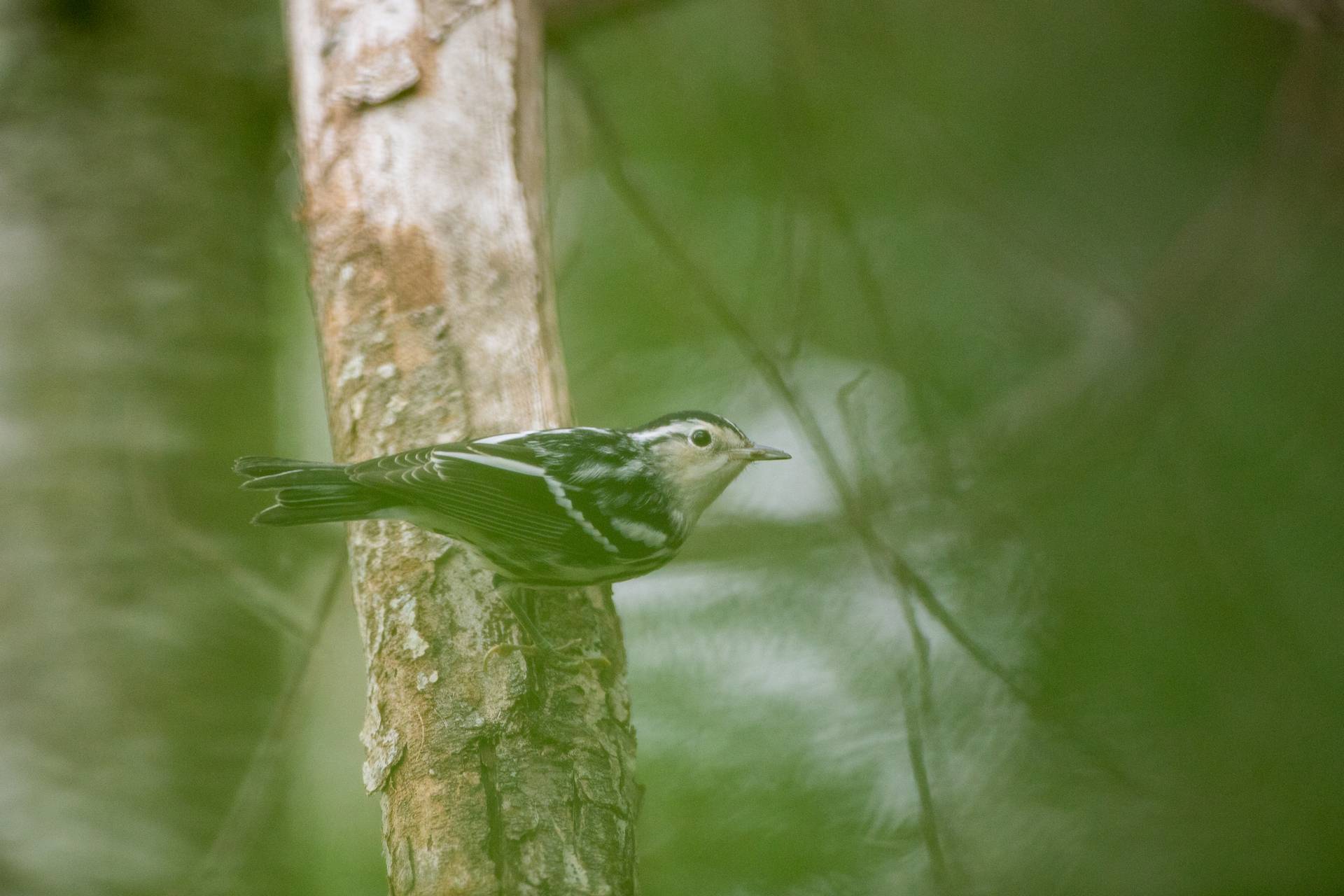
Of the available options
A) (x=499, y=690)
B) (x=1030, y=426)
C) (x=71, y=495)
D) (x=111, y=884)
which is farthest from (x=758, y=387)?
(x=111, y=884)

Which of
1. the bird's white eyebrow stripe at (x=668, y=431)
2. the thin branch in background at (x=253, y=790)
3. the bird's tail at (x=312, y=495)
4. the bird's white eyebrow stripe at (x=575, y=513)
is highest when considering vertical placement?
the bird's white eyebrow stripe at (x=668, y=431)

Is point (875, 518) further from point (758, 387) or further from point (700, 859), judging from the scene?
point (700, 859)

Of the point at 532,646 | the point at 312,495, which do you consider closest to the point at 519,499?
the point at 532,646

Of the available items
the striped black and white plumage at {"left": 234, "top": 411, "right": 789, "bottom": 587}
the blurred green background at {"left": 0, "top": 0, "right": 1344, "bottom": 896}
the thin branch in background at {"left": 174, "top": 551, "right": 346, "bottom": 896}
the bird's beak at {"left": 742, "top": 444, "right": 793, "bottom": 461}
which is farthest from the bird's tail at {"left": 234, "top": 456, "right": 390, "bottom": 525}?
the bird's beak at {"left": 742, "top": 444, "right": 793, "bottom": 461}

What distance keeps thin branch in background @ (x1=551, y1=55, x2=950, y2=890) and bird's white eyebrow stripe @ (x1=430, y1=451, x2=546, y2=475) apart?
0.66 metres

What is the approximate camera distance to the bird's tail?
6.13 ft

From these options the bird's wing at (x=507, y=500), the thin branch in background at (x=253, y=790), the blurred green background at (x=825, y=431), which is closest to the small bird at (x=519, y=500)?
the bird's wing at (x=507, y=500)

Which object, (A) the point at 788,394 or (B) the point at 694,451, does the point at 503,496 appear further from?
(A) the point at 788,394

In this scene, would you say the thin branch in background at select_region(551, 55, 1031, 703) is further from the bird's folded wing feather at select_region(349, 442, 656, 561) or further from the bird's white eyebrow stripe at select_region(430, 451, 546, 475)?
the bird's white eyebrow stripe at select_region(430, 451, 546, 475)

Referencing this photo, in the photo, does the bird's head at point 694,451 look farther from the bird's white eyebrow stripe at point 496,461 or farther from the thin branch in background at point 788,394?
the bird's white eyebrow stripe at point 496,461

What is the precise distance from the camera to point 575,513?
1.96m

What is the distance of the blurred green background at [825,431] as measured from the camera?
1608 mm

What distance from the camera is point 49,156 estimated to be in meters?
2.50

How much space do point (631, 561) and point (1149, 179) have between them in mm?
1408
